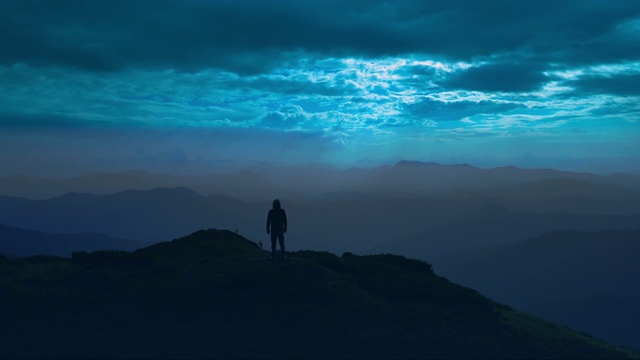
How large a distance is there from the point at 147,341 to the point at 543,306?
16451 centimetres

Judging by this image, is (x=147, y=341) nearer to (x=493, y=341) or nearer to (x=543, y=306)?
(x=493, y=341)

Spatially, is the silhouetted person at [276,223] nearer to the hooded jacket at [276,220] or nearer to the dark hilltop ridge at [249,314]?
the hooded jacket at [276,220]

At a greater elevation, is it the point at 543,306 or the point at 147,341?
the point at 147,341

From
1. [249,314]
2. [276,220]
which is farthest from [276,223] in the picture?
[249,314]

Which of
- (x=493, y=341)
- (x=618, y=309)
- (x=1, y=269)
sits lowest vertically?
(x=618, y=309)

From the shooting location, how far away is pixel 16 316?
2319 centimetres

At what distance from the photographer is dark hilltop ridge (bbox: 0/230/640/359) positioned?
2172 cm

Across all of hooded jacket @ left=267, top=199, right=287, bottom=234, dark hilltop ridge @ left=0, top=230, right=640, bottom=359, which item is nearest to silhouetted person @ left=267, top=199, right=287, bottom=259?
hooded jacket @ left=267, top=199, right=287, bottom=234

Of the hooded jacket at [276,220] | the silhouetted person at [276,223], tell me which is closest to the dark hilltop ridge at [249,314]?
the silhouetted person at [276,223]

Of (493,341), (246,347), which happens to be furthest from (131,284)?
(493,341)

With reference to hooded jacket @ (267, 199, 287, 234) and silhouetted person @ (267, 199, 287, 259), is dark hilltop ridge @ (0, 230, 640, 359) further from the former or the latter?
hooded jacket @ (267, 199, 287, 234)

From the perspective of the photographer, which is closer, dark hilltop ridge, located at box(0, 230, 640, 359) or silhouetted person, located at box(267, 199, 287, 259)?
dark hilltop ridge, located at box(0, 230, 640, 359)

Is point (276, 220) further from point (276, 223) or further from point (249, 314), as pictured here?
point (249, 314)

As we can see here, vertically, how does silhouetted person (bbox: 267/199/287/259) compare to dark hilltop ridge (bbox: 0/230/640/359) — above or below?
above
